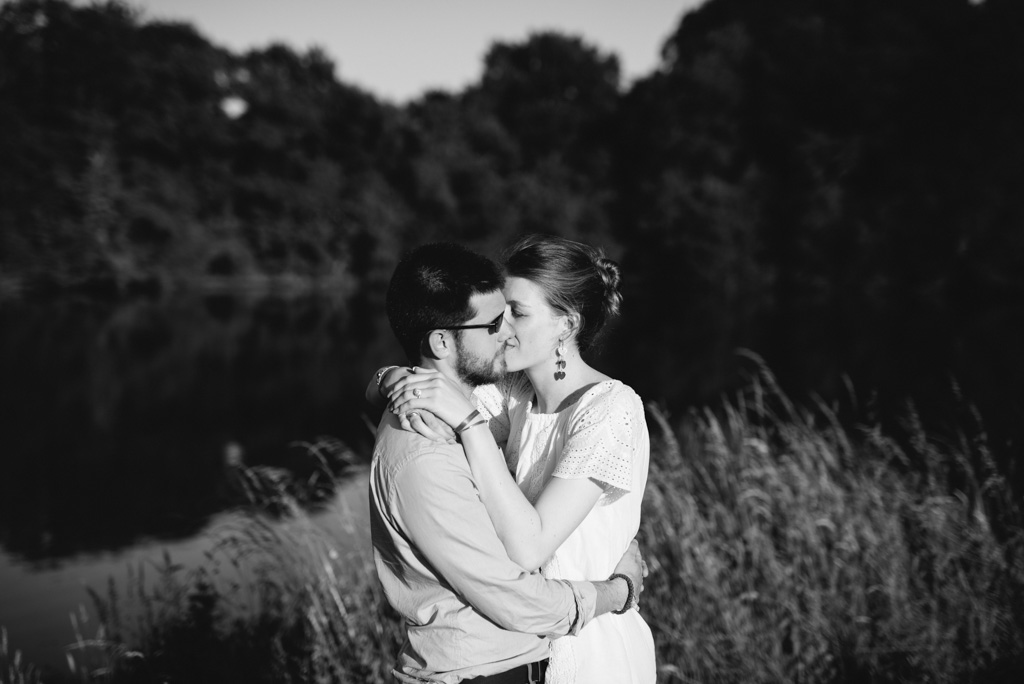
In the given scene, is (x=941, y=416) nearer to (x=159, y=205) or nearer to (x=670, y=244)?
(x=670, y=244)

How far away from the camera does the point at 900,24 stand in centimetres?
3819

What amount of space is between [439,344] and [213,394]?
17.2m

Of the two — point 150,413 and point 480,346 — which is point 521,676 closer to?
point 480,346

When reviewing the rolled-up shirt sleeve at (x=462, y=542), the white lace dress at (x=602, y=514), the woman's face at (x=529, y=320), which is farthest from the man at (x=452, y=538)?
the woman's face at (x=529, y=320)

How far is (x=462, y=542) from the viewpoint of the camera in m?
1.97

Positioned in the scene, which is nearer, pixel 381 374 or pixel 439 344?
pixel 439 344

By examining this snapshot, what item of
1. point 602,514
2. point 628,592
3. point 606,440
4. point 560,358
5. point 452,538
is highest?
point 560,358

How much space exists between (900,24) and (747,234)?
11888mm

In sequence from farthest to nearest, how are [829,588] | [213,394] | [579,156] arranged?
[579,156] < [213,394] < [829,588]

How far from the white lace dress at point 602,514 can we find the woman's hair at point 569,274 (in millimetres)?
326

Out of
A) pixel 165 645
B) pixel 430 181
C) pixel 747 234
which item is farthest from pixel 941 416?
pixel 430 181

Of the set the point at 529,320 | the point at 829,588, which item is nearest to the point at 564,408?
the point at 529,320

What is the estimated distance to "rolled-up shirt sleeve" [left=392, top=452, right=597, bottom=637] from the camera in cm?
197

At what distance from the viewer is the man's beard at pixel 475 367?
2.28m
